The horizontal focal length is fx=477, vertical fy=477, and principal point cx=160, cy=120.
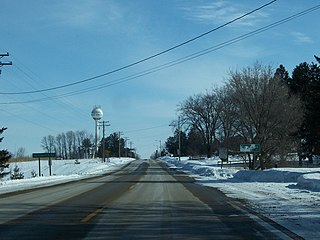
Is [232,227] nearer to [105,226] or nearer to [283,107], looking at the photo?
[105,226]

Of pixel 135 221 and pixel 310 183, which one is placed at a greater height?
pixel 310 183

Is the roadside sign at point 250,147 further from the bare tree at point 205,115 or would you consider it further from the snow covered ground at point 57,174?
the bare tree at point 205,115

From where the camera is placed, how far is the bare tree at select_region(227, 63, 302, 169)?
40.9 m

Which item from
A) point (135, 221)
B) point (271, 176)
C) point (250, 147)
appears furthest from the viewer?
point (250, 147)

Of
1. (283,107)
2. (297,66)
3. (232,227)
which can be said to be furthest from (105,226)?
(297,66)

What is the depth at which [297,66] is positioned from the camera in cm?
6675

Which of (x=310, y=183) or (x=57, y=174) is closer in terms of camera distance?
(x=310, y=183)

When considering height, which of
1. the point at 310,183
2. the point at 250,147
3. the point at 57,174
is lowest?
the point at 57,174

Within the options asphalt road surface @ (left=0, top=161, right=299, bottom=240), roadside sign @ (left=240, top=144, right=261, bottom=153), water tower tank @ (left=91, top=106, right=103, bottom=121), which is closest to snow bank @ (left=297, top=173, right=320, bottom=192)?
asphalt road surface @ (left=0, top=161, right=299, bottom=240)

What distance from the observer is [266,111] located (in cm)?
4097

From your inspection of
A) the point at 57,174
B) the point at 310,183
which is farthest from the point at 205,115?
the point at 310,183

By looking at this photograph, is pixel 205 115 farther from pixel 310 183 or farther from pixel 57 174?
pixel 310 183

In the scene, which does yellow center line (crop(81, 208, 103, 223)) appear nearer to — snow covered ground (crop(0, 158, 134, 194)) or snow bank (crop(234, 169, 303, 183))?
snow covered ground (crop(0, 158, 134, 194))

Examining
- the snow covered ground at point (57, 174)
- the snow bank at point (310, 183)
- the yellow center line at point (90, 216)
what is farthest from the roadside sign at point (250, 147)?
the yellow center line at point (90, 216)
